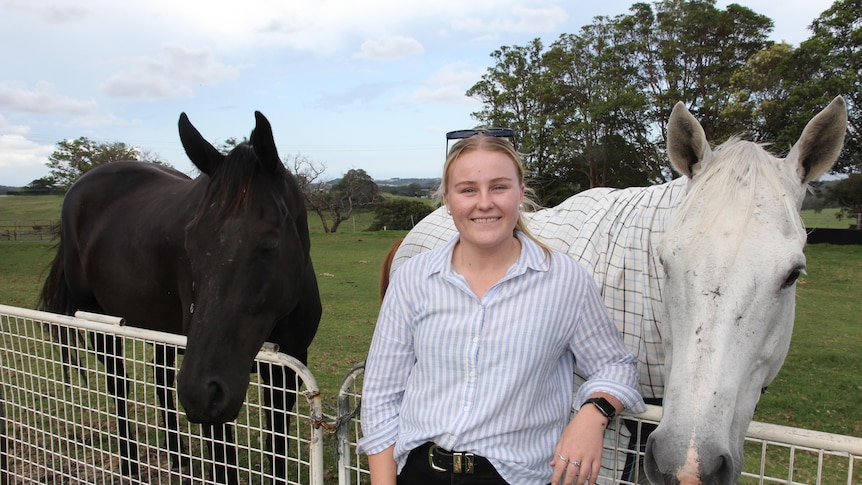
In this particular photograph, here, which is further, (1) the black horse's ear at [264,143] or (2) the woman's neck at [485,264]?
(1) the black horse's ear at [264,143]

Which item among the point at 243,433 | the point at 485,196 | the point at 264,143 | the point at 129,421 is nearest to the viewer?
the point at 485,196

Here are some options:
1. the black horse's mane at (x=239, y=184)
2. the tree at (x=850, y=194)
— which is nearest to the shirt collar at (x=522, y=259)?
the black horse's mane at (x=239, y=184)

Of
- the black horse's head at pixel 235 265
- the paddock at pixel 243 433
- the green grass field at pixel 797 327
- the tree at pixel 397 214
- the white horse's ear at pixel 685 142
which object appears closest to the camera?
the paddock at pixel 243 433

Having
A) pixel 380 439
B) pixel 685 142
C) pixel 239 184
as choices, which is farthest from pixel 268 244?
pixel 685 142

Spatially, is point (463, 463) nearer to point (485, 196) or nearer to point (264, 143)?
point (485, 196)

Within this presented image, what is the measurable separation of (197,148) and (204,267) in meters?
0.68

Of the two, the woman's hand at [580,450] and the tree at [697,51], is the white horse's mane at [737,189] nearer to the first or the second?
the woman's hand at [580,450]

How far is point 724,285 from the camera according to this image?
133 centimetres

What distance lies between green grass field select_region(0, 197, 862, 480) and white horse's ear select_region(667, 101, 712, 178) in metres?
3.44

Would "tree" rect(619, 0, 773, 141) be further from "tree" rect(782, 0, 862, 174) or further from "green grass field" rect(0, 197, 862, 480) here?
"green grass field" rect(0, 197, 862, 480)

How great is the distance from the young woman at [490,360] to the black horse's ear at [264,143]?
1.14 metres

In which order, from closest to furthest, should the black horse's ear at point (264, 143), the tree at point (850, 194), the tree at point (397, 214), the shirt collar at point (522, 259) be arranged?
the shirt collar at point (522, 259) < the black horse's ear at point (264, 143) < the tree at point (850, 194) < the tree at point (397, 214)

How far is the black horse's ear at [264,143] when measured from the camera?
7.54 feet

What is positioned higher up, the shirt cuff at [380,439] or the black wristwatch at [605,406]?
the black wristwatch at [605,406]
